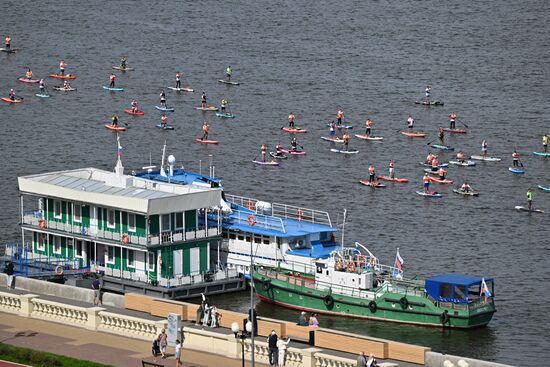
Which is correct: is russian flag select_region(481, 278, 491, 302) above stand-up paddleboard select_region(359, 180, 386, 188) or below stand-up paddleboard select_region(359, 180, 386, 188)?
above

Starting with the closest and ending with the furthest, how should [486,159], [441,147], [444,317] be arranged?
[444,317]
[486,159]
[441,147]

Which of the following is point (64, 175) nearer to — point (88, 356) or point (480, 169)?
point (88, 356)

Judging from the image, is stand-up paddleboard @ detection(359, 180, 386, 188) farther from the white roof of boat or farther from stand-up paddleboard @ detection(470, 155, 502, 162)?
the white roof of boat

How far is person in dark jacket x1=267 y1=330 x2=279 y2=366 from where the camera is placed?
10208cm

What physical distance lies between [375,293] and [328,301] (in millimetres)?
3397

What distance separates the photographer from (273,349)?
102m

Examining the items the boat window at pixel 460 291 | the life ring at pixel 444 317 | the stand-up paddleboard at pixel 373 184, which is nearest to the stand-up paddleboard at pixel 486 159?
the stand-up paddleboard at pixel 373 184

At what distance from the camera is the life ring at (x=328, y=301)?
130000mm

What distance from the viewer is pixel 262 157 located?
185 metres

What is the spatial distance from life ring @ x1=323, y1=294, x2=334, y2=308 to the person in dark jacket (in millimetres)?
27600

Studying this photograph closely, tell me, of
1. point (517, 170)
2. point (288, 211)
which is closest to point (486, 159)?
point (517, 170)

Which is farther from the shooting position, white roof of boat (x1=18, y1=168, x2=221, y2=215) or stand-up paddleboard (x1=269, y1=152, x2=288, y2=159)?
stand-up paddleboard (x1=269, y1=152, x2=288, y2=159)

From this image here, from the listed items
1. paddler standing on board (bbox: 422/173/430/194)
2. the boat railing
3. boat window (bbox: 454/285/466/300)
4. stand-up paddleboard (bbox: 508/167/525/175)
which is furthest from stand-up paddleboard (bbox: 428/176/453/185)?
boat window (bbox: 454/285/466/300)

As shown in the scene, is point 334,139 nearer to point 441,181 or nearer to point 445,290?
point 441,181
